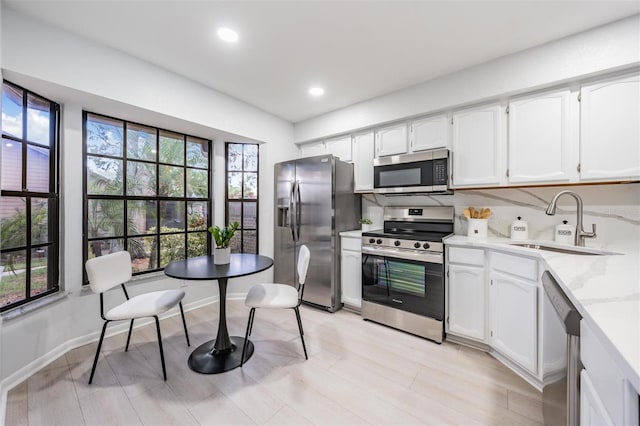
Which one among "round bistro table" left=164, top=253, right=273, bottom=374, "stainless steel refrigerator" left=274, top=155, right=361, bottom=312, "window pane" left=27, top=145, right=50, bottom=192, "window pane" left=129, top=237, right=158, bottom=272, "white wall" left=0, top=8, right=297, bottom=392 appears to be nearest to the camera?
"white wall" left=0, top=8, right=297, bottom=392

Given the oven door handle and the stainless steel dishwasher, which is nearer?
the stainless steel dishwasher

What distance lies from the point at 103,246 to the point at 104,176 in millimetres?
676

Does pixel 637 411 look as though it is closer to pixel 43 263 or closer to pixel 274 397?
pixel 274 397

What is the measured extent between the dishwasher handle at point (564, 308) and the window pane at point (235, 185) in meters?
3.20

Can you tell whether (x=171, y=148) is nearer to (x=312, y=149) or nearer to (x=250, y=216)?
(x=250, y=216)

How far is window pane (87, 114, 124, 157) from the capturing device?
7.86 ft

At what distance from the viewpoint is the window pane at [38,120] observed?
1.96 meters

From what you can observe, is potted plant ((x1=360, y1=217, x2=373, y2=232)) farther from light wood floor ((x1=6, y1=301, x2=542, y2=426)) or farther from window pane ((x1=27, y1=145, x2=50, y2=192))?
window pane ((x1=27, y1=145, x2=50, y2=192))

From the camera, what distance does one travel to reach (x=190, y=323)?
2684mm

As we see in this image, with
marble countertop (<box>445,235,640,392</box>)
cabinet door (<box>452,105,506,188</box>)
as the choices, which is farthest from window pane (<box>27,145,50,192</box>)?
cabinet door (<box>452,105,506,188</box>)

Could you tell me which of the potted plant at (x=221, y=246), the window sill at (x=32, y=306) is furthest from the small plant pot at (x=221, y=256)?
the window sill at (x=32, y=306)

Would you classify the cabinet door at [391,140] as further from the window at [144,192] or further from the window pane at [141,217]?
the window pane at [141,217]

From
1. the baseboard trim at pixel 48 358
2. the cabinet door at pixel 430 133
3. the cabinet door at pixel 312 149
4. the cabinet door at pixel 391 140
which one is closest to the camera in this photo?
the baseboard trim at pixel 48 358

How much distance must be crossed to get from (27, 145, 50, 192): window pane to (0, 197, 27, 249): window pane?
0.15m
